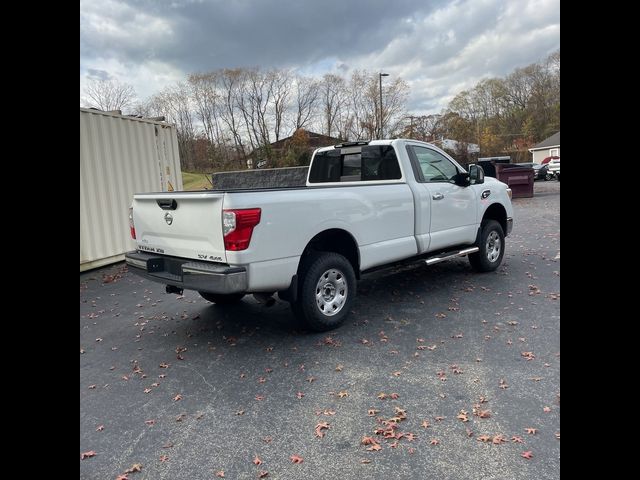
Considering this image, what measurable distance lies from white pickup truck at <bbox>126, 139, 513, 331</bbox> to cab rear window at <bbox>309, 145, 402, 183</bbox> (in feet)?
0.05

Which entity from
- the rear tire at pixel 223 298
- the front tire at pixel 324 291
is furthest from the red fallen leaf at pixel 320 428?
the rear tire at pixel 223 298

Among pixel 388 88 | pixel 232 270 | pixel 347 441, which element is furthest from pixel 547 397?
pixel 388 88

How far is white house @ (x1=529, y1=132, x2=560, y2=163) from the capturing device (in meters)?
44.4

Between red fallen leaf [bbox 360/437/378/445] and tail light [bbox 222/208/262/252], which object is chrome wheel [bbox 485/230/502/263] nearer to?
tail light [bbox 222/208/262/252]

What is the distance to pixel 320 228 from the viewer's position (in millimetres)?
4547

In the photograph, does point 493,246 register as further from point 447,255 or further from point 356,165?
point 356,165

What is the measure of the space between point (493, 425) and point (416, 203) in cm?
313

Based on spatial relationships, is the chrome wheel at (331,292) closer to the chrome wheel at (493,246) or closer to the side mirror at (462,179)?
the side mirror at (462,179)

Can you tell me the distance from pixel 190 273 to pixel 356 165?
3.03 meters

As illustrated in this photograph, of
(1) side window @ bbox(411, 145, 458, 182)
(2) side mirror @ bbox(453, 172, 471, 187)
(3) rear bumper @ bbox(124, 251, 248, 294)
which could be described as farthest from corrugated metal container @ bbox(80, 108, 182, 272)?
(2) side mirror @ bbox(453, 172, 471, 187)

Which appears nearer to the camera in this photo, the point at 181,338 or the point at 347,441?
the point at 347,441
